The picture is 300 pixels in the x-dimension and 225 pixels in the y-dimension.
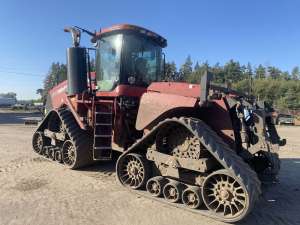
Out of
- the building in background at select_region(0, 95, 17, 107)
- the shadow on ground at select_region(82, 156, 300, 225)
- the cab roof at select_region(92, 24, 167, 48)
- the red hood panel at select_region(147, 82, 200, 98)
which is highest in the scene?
the cab roof at select_region(92, 24, 167, 48)

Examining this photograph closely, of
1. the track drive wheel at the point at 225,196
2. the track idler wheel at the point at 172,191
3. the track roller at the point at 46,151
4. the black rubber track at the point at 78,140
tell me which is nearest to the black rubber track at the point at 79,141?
the black rubber track at the point at 78,140

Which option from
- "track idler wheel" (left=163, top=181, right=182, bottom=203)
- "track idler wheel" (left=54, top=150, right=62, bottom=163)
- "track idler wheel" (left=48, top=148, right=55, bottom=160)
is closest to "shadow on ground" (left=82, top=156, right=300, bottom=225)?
"track idler wheel" (left=54, top=150, right=62, bottom=163)

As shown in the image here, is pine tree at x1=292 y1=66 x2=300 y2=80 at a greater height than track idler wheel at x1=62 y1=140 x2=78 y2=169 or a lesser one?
greater

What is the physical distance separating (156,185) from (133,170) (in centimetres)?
65

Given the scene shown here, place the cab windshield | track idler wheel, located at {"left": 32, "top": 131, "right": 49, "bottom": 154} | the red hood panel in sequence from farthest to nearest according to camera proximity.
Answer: track idler wheel, located at {"left": 32, "top": 131, "right": 49, "bottom": 154} < the cab windshield < the red hood panel

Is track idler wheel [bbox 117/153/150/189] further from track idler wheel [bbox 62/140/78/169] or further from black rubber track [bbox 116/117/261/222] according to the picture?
track idler wheel [bbox 62/140/78/169]

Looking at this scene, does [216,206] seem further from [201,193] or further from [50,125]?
[50,125]

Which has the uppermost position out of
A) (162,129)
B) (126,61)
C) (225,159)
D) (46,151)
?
(126,61)

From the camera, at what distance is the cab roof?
7.65 metres

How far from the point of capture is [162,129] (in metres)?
6.22

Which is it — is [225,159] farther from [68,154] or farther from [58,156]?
[58,156]

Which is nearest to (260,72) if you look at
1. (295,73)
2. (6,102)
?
(295,73)

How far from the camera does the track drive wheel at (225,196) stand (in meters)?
5.12

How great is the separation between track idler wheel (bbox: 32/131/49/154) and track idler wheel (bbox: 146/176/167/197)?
192 inches
